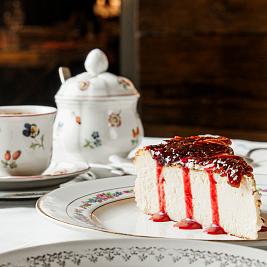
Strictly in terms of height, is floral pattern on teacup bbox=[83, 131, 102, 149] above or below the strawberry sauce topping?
below

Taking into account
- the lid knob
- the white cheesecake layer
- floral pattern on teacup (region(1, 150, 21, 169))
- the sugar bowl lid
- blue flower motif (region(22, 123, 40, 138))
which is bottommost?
the white cheesecake layer

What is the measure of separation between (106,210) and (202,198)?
15 centimetres

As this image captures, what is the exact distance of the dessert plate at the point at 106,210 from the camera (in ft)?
3.37

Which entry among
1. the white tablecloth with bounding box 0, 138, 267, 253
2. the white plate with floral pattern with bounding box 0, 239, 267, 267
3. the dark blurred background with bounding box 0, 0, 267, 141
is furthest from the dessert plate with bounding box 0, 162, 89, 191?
the dark blurred background with bounding box 0, 0, 267, 141

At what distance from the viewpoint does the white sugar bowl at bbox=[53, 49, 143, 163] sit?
1530 mm

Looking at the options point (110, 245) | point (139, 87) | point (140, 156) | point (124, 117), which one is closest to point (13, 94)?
point (139, 87)

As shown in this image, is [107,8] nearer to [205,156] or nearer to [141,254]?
[205,156]

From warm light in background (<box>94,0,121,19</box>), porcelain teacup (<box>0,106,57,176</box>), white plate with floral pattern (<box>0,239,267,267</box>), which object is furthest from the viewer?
warm light in background (<box>94,0,121,19</box>)

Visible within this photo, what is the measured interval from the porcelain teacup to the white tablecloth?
0.15 meters

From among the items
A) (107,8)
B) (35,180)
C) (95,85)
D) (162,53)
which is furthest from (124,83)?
(107,8)

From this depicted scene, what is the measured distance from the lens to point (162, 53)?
12.7 ft

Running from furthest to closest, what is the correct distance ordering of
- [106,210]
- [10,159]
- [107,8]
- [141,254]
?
[107,8] → [10,159] → [106,210] → [141,254]

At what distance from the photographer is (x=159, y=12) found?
3842mm

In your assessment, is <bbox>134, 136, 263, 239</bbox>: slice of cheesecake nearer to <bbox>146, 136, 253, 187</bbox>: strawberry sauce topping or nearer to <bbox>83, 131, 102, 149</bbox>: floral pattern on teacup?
<bbox>146, 136, 253, 187</bbox>: strawberry sauce topping
